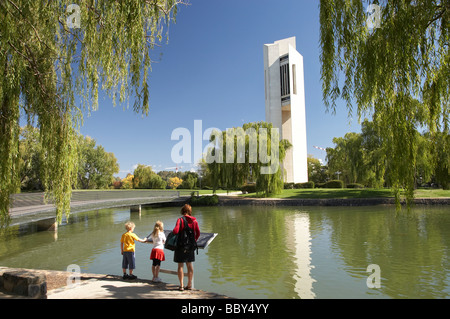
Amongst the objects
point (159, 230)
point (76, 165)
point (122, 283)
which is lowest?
point (122, 283)

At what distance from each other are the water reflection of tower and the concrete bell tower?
35631 mm

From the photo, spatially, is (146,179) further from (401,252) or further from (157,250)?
(157,250)

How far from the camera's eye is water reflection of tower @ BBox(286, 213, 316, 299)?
586 cm

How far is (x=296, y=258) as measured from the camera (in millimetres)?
8320

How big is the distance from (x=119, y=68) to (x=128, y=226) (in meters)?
3.01

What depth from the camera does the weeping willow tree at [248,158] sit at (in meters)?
27.2

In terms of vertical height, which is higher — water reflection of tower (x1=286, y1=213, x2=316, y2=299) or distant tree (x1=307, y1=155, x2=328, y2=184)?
distant tree (x1=307, y1=155, x2=328, y2=184)

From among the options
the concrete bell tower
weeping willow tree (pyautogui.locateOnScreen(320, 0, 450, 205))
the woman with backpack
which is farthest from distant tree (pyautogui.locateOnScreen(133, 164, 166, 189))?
weeping willow tree (pyautogui.locateOnScreen(320, 0, 450, 205))

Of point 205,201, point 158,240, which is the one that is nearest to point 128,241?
point 158,240

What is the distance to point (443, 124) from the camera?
14.0 feet

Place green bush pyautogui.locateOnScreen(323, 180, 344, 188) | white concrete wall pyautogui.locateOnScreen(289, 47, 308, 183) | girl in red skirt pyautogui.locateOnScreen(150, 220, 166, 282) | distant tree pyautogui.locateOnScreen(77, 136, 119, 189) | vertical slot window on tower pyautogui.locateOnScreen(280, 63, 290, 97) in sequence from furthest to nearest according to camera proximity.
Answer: vertical slot window on tower pyautogui.locateOnScreen(280, 63, 290, 97) → white concrete wall pyautogui.locateOnScreen(289, 47, 308, 183) → distant tree pyautogui.locateOnScreen(77, 136, 119, 189) → green bush pyautogui.locateOnScreen(323, 180, 344, 188) → girl in red skirt pyautogui.locateOnScreen(150, 220, 166, 282)

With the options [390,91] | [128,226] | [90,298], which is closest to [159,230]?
[128,226]

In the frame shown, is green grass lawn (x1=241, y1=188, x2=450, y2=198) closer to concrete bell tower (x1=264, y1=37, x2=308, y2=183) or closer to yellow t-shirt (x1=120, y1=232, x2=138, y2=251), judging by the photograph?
concrete bell tower (x1=264, y1=37, x2=308, y2=183)
